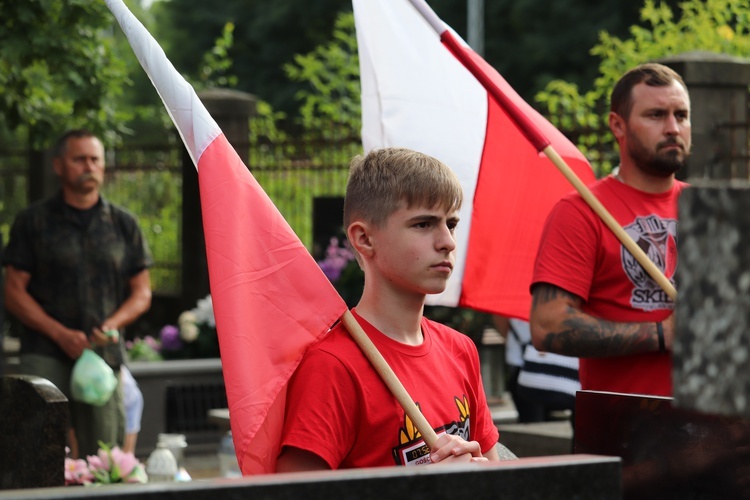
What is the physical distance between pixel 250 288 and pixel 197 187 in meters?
10.0

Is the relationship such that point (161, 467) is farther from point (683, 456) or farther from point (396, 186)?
point (683, 456)

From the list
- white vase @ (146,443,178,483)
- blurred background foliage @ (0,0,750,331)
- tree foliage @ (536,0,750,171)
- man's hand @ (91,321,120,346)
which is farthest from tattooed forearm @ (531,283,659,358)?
tree foliage @ (536,0,750,171)

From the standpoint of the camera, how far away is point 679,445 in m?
2.66

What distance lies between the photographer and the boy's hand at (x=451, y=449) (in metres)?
2.86

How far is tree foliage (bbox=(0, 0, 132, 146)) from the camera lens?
764 cm

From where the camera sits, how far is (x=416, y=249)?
3.12 meters

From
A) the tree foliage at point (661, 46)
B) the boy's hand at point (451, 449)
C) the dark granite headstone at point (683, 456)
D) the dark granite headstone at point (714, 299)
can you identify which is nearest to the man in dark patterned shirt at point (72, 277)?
the tree foliage at point (661, 46)

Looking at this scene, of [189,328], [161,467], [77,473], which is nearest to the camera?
[77,473]

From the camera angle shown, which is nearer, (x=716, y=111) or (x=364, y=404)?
(x=364, y=404)

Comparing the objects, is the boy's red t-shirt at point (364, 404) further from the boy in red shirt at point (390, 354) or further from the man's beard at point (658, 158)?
the man's beard at point (658, 158)

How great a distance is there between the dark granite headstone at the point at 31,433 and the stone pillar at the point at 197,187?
8.22 meters

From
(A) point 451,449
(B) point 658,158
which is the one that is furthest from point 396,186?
(B) point 658,158

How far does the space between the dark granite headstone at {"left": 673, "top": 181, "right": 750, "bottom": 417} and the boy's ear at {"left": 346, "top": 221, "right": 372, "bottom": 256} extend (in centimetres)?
156

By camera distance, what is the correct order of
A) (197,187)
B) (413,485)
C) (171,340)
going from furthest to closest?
(197,187) → (171,340) → (413,485)
